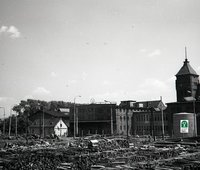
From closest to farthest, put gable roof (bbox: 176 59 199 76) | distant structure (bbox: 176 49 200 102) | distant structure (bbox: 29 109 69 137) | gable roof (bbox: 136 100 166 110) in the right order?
distant structure (bbox: 176 49 200 102), gable roof (bbox: 176 59 199 76), distant structure (bbox: 29 109 69 137), gable roof (bbox: 136 100 166 110)

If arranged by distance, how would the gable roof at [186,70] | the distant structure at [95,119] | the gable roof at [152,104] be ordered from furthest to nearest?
the gable roof at [152,104] → the distant structure at [95,119] → the gable roof at [186,70]

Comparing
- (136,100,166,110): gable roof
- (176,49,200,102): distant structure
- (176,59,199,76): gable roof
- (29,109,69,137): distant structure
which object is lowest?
(29,109,69,137): distant structure

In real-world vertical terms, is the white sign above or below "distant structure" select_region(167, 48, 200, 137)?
below

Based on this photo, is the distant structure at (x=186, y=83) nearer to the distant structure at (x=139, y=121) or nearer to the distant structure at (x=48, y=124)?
the distant structure at (x=139, y=121)

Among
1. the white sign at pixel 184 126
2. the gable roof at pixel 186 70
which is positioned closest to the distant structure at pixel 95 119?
the gable roof at pixel 186 70

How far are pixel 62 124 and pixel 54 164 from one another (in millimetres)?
63986

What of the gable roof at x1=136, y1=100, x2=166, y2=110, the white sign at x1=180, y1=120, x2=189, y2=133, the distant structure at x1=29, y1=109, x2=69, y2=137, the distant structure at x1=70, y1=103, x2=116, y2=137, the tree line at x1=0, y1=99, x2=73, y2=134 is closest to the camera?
the white sign at x1=180, y1=120, x2=189, y2=133

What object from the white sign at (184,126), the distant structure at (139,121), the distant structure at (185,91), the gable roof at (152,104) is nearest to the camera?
the white sign at (184,126)

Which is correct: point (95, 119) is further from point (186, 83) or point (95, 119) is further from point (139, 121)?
point (186, 83)

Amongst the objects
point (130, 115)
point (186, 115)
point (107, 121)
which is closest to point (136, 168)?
point (186, 115)

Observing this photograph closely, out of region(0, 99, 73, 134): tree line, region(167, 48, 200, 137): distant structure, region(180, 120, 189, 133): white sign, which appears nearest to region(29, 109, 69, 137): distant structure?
region(0, 99, 73, 134): tree line

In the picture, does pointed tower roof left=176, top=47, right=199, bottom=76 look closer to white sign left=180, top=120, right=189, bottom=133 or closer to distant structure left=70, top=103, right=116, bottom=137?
white sign left=180, top=120, right=189, bottom=133

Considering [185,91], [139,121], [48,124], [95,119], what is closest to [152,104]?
[139,121]

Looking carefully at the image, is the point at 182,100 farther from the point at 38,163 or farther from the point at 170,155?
the point at 38,163
